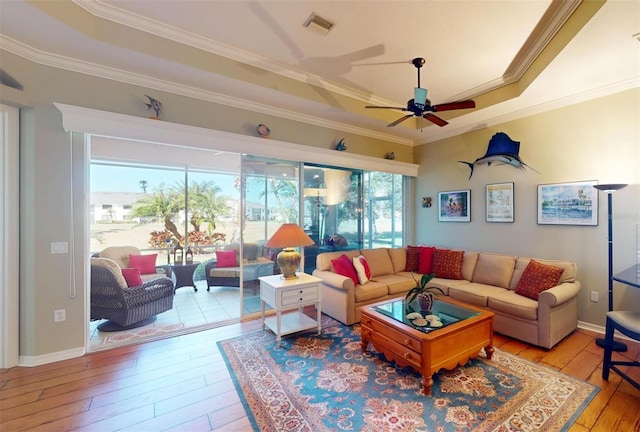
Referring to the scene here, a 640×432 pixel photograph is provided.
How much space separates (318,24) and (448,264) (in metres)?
3.63

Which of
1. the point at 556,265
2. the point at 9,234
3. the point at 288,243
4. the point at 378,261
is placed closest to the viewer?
the point at 9,234

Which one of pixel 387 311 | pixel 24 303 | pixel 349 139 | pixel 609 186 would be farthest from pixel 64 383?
pixel 609 186

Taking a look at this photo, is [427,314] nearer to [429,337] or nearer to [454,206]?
[429,337]

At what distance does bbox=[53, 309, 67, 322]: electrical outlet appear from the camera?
2.63m

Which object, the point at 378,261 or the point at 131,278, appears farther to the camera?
the point at 378,261

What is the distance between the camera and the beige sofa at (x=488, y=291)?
9.37ft

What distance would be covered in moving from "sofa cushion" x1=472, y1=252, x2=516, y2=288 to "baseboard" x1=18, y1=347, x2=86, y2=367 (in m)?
4.99

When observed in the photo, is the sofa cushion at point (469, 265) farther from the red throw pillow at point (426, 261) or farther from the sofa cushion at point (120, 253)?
the sofa cushion at point (120, 253)

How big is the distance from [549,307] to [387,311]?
67.7 inches

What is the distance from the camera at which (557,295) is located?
279 centimetres

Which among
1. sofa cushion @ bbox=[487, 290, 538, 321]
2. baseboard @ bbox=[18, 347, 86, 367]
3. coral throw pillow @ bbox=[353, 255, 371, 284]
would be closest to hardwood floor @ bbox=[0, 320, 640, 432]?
baseboard @ bbox=[18, 347, 86, 367]

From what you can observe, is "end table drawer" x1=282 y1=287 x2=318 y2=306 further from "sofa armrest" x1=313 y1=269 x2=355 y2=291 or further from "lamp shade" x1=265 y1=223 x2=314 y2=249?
"lamp shade" x1=265 y1=223 x2=314 y2=249

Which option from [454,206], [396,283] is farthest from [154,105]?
[454,206]

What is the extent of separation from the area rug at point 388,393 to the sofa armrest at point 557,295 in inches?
26.6
